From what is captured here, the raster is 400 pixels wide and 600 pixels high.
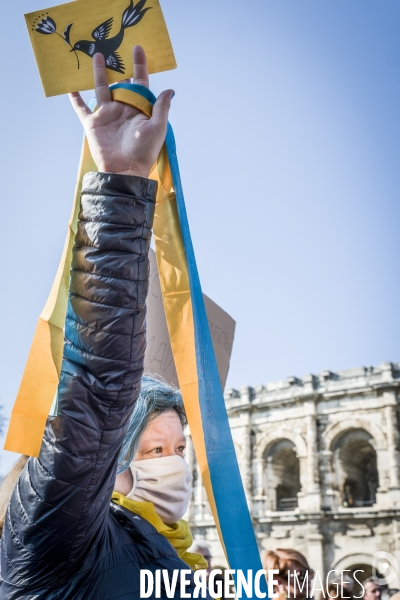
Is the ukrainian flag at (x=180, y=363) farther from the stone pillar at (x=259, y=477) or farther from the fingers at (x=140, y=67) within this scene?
the stone pillar at (x=259, y=477)

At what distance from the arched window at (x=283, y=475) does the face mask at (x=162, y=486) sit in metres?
18.4

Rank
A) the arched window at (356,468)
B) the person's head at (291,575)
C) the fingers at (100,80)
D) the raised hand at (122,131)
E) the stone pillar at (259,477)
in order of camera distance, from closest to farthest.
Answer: the raised hand at (122,131), the fingers at (100,80), the person's head at (291,575), the arched window at (356,468), the stone pillar at (259,477)

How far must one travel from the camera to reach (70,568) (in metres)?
1.31

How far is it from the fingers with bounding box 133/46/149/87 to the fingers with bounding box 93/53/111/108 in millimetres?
86

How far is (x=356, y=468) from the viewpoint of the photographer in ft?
64.2

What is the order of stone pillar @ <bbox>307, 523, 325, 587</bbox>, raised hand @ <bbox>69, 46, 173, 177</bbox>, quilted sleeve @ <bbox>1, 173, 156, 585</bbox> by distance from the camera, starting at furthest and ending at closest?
stone pillar @ <bbox>307, 523, 325, 587</bbox> < raised hand @ <bbox>69, 46, 173, 177</bbox> < quilted sleeve @ <bbox>1, 173, 156, 585</bbox>

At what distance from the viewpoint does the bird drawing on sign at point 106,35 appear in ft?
5.39

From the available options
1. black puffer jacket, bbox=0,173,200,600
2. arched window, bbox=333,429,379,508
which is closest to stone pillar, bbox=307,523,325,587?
arched window, bbox=333,429,379,508

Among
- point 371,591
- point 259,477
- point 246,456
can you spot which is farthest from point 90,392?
point 246,456

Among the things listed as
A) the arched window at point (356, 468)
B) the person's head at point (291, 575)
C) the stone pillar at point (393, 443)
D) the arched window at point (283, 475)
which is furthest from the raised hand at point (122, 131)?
the arched window at point (283, 475)

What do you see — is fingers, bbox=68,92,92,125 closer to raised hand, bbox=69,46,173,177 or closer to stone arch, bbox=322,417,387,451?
raised hand, bbox=69,46,173,177

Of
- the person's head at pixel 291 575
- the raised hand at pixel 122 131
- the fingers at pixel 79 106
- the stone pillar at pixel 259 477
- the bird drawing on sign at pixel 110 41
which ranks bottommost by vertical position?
the person's head at pixel 291 575

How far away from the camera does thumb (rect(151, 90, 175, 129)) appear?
1500 mm

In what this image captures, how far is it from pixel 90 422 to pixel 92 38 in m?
1.10
